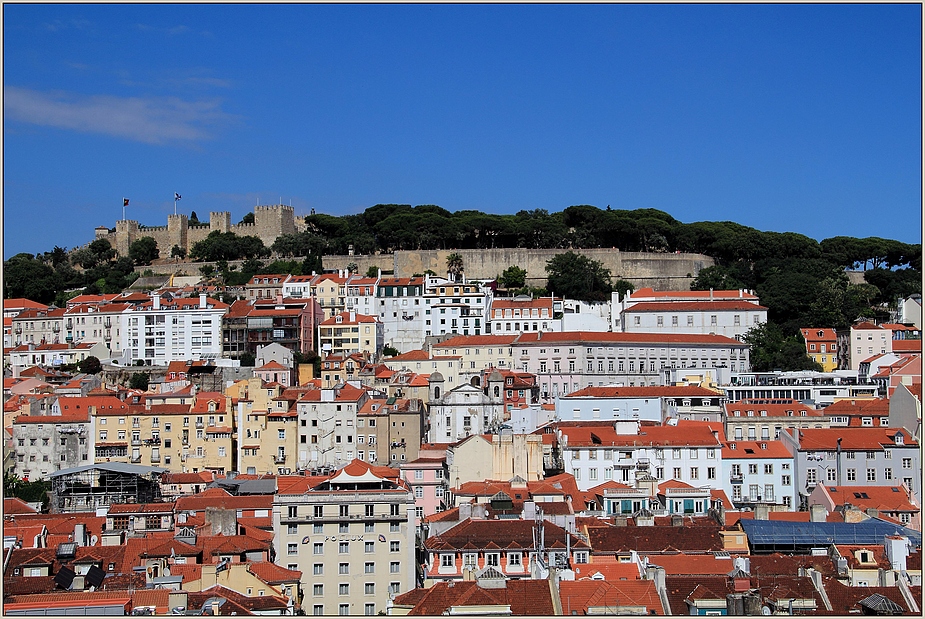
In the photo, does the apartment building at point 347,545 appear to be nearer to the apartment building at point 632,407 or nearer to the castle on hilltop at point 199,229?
the apartment building at point 632,407

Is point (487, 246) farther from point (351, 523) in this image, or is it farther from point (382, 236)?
point (351, 523)

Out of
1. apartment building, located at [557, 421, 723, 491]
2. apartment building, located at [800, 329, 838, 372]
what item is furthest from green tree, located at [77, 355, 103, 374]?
apartment building, located at [800, 329, 838, 372]

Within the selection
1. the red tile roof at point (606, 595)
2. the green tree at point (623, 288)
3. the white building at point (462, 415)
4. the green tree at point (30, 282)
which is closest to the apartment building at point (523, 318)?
the green tree at point (623, 288)

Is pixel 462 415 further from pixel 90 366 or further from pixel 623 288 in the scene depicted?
pixel 623 288

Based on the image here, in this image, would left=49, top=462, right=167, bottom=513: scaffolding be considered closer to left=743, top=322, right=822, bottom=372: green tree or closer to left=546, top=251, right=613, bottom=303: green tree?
left=743, top=322, right=822, bottom=372: green tree

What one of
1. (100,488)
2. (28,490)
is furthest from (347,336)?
(100,488)
